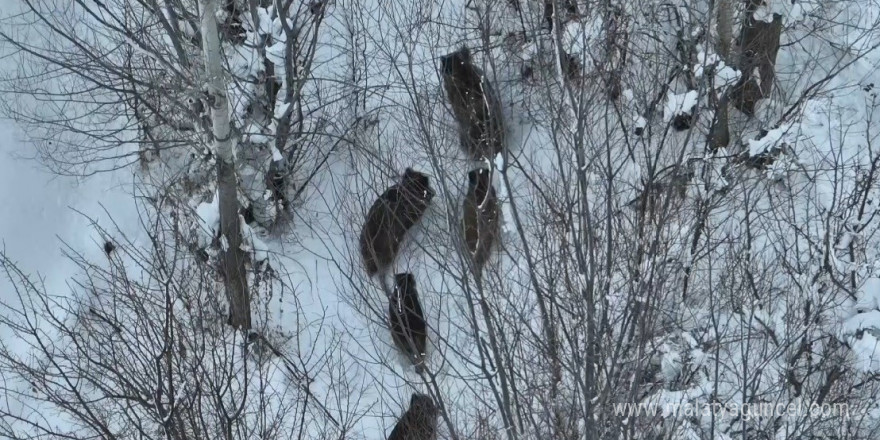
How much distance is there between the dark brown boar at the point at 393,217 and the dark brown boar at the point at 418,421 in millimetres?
1485

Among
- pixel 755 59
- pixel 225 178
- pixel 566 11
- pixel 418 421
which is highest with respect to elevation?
pixel 566 11

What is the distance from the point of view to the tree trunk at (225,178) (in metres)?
10.5

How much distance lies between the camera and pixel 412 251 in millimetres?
12125

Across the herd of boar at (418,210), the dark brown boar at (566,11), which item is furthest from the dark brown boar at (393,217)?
the dark brown boar at (566,11)

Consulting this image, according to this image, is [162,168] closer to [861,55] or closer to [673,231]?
[673,231]

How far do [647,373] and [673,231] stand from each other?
1828mm

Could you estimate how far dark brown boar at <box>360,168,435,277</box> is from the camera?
1185cm

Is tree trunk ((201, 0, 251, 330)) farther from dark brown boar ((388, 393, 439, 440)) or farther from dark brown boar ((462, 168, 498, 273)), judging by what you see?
dark brown boar ((462, 168, 498, 273))

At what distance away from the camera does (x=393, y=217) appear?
469 inches

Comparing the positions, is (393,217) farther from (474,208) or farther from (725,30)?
(725,30)

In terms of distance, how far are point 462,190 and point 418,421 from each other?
8.36ft

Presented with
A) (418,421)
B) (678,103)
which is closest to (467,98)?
(678,103)

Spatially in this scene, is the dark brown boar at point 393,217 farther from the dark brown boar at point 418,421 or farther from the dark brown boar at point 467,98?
the dark brown boar at point 418,421

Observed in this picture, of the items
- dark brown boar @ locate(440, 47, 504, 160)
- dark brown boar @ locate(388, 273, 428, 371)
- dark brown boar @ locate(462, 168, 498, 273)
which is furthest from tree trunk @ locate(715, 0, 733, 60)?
dark brown boar @ locate(388, 273, 428, 371)
